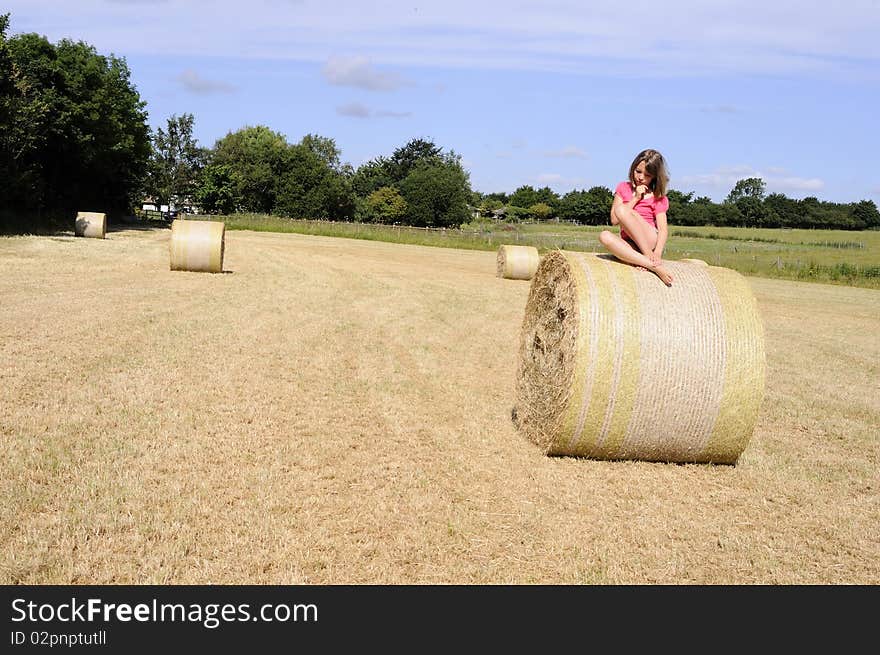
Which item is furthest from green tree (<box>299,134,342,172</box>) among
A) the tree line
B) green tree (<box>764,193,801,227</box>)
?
green tree (<box>764,193,801,227</box>)

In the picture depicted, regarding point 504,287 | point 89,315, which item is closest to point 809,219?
point 504,287

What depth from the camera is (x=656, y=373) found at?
6.97 m

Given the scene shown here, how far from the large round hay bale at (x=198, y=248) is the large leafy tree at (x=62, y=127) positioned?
57.8ft

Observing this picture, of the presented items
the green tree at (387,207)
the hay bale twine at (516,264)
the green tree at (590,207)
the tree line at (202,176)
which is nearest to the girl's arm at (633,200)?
the hay bale twine at (516,264)

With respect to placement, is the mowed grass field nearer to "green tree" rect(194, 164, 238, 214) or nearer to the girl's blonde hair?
the girl's blonde hair

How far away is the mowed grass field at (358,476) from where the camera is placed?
4945 mm

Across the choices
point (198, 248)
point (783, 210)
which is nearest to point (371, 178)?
point (783, 210)

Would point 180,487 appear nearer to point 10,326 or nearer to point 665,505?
point 665,505

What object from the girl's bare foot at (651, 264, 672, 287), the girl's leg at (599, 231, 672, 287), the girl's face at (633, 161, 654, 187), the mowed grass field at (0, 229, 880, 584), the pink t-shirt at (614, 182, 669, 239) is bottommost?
the mowed grass field at (0, 229, 880, 584)

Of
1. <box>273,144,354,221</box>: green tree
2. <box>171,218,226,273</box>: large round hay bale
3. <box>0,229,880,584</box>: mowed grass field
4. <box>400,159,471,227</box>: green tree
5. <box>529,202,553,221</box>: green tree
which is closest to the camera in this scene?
<box>0,229,880,584</box>: mowed grass field

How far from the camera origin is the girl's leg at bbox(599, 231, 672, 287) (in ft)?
24.5

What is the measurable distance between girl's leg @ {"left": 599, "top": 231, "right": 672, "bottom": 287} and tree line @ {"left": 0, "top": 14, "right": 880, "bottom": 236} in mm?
34138

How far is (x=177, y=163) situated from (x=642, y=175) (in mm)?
105192

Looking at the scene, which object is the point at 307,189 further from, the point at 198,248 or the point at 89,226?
the point at 198,248
